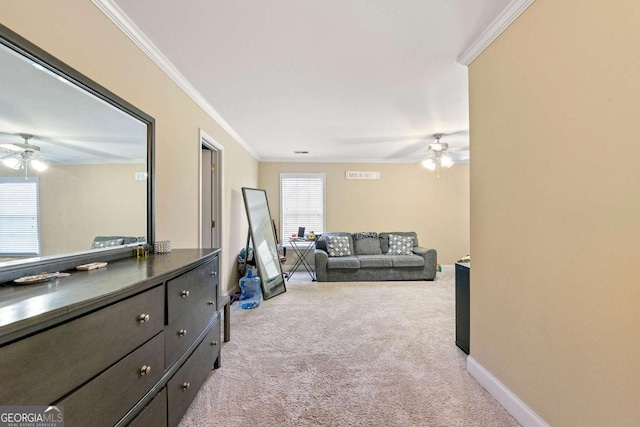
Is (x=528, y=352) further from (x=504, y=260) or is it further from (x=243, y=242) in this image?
(x=243, y=242)

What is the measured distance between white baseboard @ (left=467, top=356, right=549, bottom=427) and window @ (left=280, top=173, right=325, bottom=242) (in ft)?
14.1

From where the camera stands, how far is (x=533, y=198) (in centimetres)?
150

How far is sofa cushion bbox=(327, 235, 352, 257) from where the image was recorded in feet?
17.1

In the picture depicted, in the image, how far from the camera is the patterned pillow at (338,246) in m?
5.22

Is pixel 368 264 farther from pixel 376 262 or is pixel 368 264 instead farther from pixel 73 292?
pixel 73 292

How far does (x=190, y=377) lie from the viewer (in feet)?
5.22

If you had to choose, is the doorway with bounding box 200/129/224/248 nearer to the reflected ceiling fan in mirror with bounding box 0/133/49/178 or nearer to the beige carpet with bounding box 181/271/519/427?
the beige carpet with bounding box 181/271/519/427

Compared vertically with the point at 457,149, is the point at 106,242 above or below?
below

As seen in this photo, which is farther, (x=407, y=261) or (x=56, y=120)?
(x=407, y=261)

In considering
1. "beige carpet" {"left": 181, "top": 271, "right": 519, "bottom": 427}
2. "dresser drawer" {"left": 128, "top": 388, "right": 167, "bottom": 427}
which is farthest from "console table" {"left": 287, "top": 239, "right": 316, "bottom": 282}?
"dresser drawer" {"left": 128, "top": 388, "right": 167, "bottom": 427}

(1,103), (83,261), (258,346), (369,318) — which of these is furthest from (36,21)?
(369,318)

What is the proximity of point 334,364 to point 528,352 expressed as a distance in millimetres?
1366

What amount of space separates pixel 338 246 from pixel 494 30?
4067 mm

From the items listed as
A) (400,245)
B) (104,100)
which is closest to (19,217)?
(104,100)
